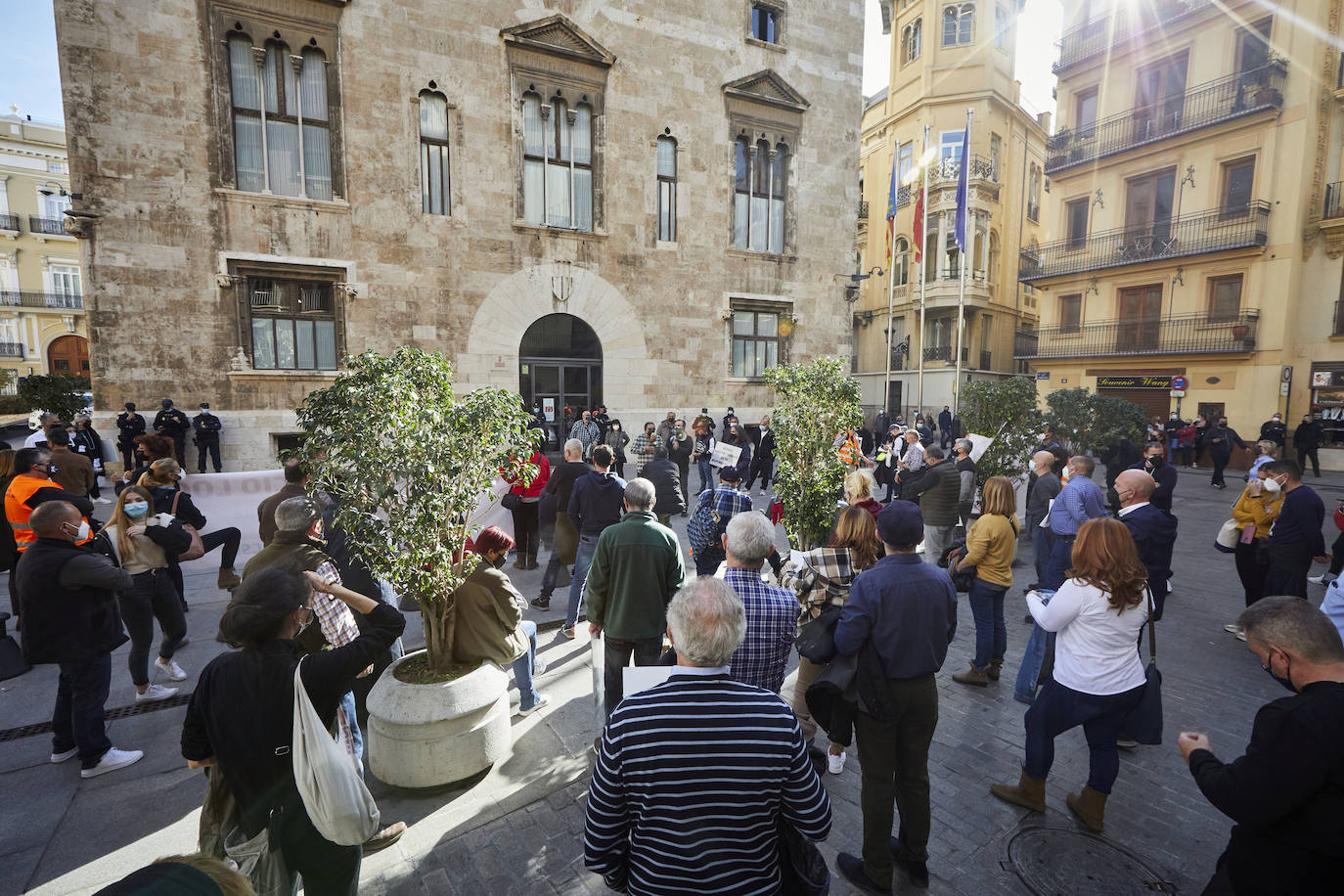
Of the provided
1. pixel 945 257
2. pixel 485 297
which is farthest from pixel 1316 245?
pixel 485 297

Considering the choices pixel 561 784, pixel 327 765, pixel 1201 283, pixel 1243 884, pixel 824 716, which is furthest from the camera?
pixel 1201 283

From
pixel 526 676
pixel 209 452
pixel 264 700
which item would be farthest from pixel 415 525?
pixel 209 452

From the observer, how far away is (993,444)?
1041 centimetres

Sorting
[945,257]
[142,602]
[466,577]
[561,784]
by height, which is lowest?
[561,784]

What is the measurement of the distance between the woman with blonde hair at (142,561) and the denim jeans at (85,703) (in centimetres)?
80

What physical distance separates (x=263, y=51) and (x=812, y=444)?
16.0m

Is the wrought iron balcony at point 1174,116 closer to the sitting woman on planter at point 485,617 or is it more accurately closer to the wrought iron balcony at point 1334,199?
the wrought iron balcony at point 1334,199

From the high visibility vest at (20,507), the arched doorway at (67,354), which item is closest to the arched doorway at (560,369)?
the high visibility vest at (20,507)

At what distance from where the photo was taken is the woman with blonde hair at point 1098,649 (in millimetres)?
3543

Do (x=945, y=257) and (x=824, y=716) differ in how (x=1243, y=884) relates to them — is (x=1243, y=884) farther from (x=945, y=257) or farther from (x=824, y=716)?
(x=945, y=257)

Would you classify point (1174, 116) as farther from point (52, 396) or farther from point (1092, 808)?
point (52, 396)

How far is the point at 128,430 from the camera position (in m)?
12.7

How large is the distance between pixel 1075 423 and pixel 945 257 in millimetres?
A: 22109

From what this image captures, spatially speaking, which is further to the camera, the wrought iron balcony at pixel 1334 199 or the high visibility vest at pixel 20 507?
the wrought iron balcony at pixel 1334 199
